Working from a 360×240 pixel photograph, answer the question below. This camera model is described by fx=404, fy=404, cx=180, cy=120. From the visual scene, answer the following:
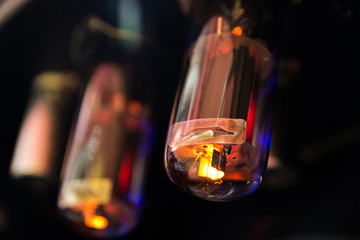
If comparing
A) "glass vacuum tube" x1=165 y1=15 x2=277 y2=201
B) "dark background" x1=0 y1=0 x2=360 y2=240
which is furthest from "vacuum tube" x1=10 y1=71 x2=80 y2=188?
"glass vacuum tube" x1=165 y1=15 x2=277 y2=201

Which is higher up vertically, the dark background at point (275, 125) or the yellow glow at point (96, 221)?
the dark background at point (275, 125)

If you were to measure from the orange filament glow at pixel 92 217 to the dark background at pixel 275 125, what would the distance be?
0.52ft

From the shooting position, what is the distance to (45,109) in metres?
0.54

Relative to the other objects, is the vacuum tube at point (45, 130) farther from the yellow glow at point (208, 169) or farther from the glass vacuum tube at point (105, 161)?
the yellow glow at point (208, 169)

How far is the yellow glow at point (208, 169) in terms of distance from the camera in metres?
0.25

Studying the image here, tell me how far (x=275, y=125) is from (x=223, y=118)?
23cm

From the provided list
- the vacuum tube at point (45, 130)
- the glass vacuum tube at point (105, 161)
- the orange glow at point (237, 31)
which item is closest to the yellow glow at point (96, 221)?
the glass vacuum tube at point (105, 161)

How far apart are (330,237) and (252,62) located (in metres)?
0.33

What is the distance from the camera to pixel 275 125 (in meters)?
0.47

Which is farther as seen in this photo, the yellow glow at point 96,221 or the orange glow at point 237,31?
the yellow glow at point 96,221

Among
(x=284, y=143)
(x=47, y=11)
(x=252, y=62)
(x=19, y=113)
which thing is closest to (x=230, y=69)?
(x=252, y=62)

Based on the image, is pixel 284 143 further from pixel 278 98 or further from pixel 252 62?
pixel 252 62

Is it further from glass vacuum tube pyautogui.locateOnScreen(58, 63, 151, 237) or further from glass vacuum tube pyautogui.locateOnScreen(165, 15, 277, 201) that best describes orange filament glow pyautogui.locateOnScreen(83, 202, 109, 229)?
glass vacuum tube pyautogui.locateOnScreen(165, 15, 277, 201)

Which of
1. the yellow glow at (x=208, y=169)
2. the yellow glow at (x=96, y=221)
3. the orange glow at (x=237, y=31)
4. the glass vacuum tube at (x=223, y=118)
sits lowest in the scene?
the yellow glow at (x=96, y=221)
